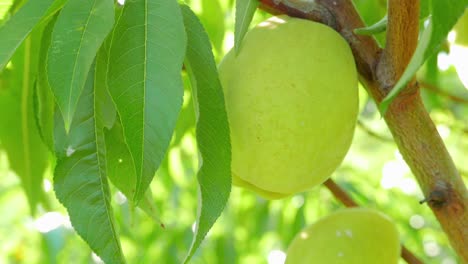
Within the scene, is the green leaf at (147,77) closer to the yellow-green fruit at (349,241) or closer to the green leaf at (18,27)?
the green leaf at (18,27)

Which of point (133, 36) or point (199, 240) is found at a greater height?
point (133, 36)

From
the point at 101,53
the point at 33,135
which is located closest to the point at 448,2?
the point at 101,53

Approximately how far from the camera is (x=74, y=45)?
0.80 m

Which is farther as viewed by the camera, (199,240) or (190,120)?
(190,120)

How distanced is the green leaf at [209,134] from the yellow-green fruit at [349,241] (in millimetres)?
280

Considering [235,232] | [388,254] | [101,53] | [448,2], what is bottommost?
[235,232]

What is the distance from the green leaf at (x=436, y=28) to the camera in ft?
2.25

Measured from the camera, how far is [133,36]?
2.72 ft

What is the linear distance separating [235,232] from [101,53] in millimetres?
881

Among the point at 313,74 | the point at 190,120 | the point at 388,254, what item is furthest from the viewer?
the point at 190,120

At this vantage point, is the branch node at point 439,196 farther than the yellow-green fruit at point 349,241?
No

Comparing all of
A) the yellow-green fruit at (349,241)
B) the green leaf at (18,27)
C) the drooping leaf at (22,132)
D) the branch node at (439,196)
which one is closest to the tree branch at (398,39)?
the branch node at (439,196)

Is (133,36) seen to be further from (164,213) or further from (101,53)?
(164,213)

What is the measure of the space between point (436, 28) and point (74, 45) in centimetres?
34
